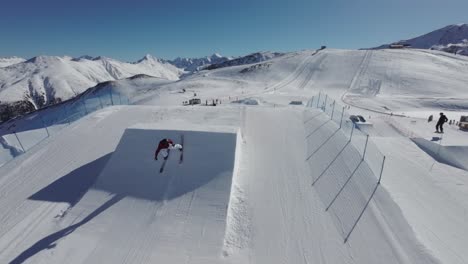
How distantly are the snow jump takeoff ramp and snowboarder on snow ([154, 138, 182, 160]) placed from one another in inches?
10.3

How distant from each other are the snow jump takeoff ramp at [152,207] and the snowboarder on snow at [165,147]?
262 millimetres

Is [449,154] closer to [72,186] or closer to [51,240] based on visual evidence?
[51,240]

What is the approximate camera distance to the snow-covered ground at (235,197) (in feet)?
21.5

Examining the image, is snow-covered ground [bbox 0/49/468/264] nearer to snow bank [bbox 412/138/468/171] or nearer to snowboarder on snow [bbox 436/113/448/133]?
snow bank [bbox 412/138/468/171]

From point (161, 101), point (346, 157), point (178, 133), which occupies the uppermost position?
point (178, 133)

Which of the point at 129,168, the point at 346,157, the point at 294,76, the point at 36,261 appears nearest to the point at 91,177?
the point at 129,168

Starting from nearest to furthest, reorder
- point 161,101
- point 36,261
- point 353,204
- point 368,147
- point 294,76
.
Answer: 1. point 36,261
2. point 353,204
3. point 368,147
4. point 161,101
5. point 294,76

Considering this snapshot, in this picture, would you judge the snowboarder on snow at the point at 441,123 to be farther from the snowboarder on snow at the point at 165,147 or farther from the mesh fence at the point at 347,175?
the snowboarder on snow at the point at 165,147

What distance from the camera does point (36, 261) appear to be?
633 centimetres

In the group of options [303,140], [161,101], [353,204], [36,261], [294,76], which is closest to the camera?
[36,261]

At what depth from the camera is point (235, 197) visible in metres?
8.34

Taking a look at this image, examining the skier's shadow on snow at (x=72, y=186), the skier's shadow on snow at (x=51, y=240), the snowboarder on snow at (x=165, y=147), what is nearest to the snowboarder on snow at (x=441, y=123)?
the snowboarder on snow at (x=165, y=147)

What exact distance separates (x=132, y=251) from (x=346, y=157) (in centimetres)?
849

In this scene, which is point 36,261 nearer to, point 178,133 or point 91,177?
point 91,177
